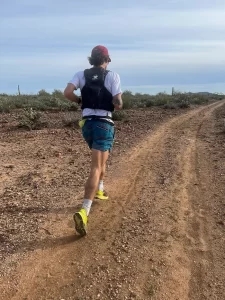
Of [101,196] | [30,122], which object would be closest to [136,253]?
[101,196]

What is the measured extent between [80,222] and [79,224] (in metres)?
0.03

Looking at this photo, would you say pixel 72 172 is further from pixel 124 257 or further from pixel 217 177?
pixel 124 257

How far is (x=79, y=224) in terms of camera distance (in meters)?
3.82

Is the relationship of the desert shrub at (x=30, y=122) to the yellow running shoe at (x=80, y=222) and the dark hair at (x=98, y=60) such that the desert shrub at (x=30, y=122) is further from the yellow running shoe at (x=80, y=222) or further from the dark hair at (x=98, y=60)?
the yellow running shoe at (x=80, y=222)

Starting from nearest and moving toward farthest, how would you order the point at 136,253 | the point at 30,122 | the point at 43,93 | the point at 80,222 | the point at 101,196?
the point at 136,253, the point at 80,222, the point at 101,196, the point at 30,122, the point at 43,93

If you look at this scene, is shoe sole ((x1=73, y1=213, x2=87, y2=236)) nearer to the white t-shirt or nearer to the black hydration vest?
the black hydration vest

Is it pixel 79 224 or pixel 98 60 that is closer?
pixel 79 224

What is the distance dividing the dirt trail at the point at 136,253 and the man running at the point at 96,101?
0.46 metres

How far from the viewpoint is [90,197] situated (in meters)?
4.09

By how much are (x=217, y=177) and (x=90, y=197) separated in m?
2.75

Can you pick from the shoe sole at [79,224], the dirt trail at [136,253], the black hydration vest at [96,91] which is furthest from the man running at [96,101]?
the dirt trail at [136,253]

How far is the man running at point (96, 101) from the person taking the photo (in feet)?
13.4

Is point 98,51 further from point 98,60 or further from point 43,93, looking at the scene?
point 43,93

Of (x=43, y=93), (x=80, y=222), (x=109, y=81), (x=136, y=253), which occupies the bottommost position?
(x=136, y=253)
